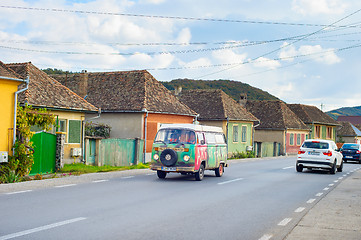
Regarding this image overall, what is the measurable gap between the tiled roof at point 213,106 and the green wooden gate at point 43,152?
27.3m

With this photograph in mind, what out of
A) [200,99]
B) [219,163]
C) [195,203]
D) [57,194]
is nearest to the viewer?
[195,203]

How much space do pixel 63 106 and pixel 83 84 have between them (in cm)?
1266

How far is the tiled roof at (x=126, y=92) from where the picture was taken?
32375 mm

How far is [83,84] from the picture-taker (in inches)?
1416

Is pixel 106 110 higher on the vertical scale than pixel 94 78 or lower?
lower

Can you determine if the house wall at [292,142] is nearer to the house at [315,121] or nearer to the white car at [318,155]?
the house at [315,121]

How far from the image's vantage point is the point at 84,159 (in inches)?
979

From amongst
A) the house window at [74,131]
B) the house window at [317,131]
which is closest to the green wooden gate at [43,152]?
the house window at [74,131]

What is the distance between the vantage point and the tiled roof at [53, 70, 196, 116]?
32375mm

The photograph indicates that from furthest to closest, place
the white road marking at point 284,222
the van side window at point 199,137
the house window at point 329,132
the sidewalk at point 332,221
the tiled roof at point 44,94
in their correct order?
the house window at point 329,132 → the tiled roof at point 44,94 → the van side window at point 199,137 → the white road marking at point 284,222 → the sidewalk at point 332,221

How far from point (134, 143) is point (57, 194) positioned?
14305 millimetres

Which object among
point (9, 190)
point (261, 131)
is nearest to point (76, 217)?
point (9, 190)

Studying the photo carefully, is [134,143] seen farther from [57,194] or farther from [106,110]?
[57,194]

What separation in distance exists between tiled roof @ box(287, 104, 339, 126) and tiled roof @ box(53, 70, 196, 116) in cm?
3789
